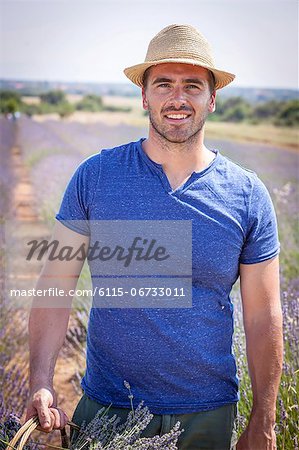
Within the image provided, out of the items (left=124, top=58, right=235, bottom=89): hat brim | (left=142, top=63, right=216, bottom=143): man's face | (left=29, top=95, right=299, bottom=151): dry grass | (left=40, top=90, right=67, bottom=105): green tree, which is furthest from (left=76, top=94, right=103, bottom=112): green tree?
(left=142, top=63, right=216, bottom=143): man's face

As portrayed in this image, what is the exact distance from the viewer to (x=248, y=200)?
1952 millimetres

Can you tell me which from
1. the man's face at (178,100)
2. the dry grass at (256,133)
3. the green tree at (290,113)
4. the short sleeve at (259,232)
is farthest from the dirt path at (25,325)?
the green tree at (290,113)

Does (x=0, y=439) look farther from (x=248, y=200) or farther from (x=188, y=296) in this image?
(x=248, y=200)

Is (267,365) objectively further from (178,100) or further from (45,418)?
(178,100)

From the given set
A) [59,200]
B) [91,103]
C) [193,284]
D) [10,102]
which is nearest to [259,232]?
[193,284]

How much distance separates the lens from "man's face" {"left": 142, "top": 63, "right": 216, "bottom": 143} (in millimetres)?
1972

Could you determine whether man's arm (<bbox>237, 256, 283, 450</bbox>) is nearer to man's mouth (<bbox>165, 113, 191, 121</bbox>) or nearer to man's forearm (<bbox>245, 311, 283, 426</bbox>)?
man's forearm (<bbox>245, 311, 283, 426</bbox>)

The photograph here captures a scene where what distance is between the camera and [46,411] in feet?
5.86

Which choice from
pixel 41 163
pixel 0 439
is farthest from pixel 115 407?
pixel 41 163

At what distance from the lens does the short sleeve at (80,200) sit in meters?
1.96

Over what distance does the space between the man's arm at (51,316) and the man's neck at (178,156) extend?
0.31 m

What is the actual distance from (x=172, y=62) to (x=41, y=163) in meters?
5.99

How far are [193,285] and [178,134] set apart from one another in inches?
16.6

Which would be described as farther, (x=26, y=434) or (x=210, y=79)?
(x=210, y=79)
